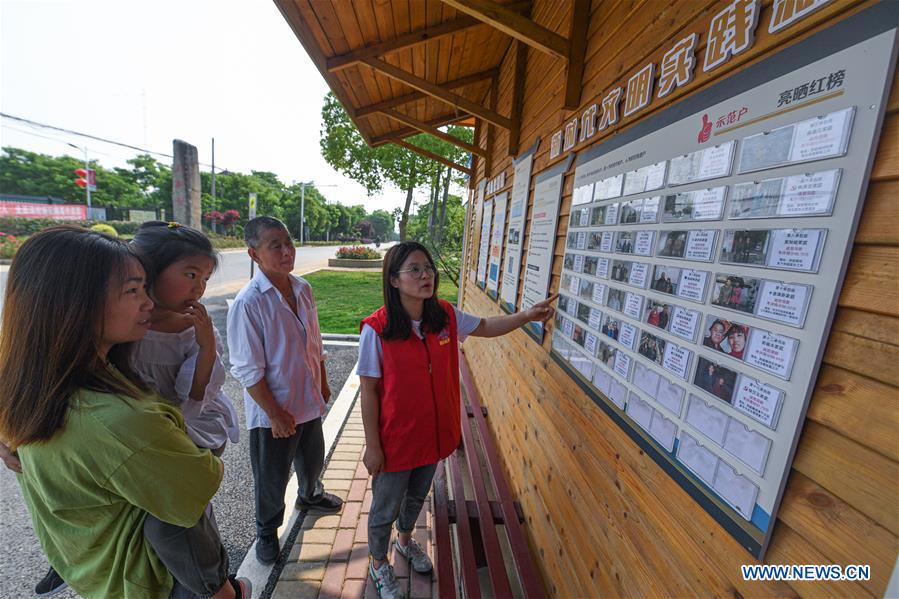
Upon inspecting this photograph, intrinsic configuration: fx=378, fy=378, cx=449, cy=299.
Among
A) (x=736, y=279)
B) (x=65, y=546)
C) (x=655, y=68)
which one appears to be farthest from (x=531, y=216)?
(x=65, y=546)

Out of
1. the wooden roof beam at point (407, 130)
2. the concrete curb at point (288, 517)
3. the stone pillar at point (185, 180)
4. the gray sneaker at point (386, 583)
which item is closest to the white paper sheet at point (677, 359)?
the concrete curb at point (288, 517)

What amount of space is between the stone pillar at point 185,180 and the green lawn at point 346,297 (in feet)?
11.7

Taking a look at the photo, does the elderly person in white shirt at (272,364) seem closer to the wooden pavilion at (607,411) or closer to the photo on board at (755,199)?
the wooden pavilion at (607,411)

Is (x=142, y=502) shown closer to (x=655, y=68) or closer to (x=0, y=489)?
(x=655, y=68)

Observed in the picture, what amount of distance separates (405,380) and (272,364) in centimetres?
91

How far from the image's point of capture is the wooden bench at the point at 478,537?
2129 mm

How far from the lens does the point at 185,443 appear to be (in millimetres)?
1229

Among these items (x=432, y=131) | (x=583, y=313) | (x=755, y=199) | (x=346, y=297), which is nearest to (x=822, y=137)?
(x=755, y=199)

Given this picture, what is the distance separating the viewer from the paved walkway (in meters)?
2.24

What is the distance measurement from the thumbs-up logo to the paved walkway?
2620mm

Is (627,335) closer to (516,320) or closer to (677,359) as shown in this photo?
(677,359)

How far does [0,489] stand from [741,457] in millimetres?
4818

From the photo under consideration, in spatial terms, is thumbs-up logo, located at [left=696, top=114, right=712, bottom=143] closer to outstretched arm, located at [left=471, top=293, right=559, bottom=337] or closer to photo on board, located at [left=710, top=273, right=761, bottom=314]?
photo on board, located at [left=710, top=273, right=761, bottom=314]

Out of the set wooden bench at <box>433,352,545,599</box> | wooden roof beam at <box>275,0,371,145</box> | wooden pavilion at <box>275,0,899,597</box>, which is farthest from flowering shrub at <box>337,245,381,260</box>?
wooden bench at <box>433,352,545,599</box>
